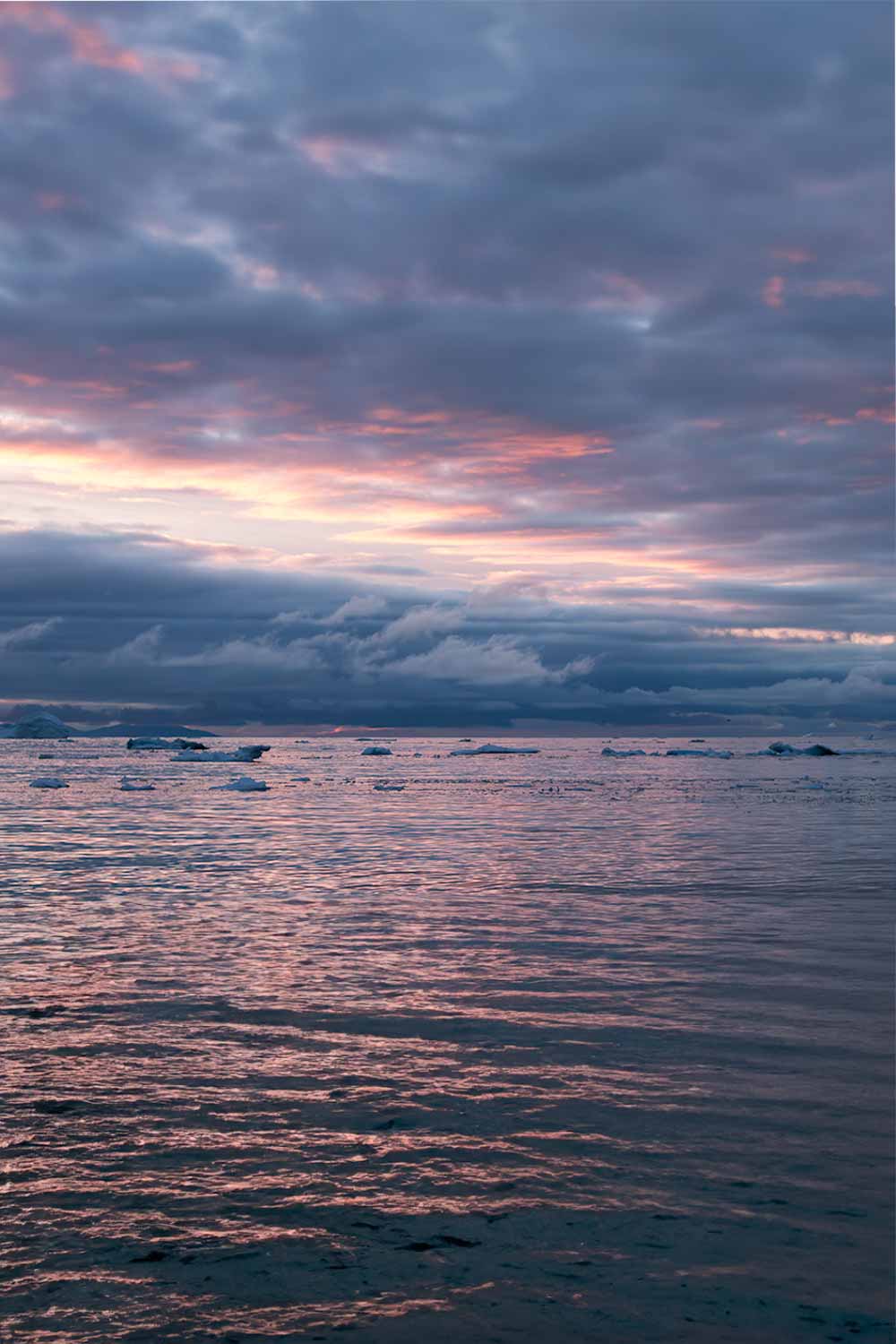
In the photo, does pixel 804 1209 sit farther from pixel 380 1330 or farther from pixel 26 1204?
pixel 26 1204

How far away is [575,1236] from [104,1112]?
348 cm

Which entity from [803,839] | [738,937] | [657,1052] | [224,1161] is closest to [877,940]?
[738,937]

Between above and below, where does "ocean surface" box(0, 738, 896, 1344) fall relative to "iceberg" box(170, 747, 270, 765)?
above

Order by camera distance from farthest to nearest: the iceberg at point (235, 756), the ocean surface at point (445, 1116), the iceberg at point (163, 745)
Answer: the iceberg at point (163, 745) < the iceberg at point (235, 756) < the ocean surface at point (445, 1116)

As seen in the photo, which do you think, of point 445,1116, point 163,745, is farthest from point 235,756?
point 445,1116

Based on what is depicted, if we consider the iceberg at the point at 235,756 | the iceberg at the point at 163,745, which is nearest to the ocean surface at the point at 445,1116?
the iceberg at the point at 235,756

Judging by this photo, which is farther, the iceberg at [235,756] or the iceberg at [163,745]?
the iceberg at [163,745]

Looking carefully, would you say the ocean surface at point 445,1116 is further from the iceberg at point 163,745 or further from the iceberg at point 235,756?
the iceberg at point 163,745

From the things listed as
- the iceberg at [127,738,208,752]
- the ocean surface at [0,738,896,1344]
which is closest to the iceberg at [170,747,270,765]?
the iceberg at [127,738,208,752]

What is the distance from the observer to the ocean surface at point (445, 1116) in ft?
15.9

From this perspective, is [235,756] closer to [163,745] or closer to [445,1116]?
[163,745]

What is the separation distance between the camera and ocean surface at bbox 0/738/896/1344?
4852 millimetres

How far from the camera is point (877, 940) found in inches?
513

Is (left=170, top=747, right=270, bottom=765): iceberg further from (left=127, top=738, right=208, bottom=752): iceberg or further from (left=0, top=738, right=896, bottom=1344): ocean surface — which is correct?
(left=0, top=738, right=896, bottom=1344): ocean surface
